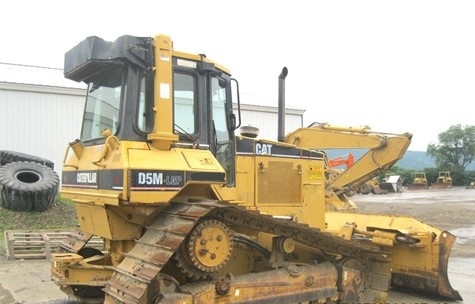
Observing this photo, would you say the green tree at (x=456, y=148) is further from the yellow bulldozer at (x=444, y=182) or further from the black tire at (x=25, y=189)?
the black tire at (x=25, y=189)

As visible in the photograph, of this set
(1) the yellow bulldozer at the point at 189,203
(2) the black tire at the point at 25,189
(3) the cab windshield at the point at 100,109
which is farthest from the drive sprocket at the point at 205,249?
(2) the black tire at the point at 25,189

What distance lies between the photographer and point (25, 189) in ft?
42.9

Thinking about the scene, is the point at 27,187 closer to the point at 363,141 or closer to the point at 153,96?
the point at 363,141

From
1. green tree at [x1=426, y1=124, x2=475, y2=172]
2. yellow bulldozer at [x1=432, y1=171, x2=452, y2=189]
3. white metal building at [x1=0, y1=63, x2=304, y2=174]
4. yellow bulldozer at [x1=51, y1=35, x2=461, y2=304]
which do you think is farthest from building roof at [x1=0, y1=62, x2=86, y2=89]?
Result: green tree at [x1=426, y1=124, x2=475, y2=172]

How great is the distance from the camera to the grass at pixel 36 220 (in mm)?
12637

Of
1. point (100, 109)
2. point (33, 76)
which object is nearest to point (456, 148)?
point (33, 76)

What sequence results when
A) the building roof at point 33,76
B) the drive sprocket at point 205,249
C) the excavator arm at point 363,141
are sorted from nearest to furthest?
the drive sprocket at point 205,249 < the excavator arm at point 363,141 < the building roof at point 33,76

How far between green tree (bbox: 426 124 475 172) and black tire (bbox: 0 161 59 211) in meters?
57.8

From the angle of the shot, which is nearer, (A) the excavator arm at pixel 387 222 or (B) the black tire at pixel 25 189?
(A) the excavator arm at pixel 387 222

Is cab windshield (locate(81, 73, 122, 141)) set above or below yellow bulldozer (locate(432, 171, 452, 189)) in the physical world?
above

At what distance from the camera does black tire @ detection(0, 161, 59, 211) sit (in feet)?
43.0

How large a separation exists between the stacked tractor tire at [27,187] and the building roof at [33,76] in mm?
5898

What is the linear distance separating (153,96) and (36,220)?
9295mm

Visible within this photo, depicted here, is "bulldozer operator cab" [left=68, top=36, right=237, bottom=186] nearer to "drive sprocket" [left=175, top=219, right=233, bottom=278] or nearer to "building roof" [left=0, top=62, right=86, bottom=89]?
"drive sprocket" [left=175, top=219, right=233, bottom=278]
